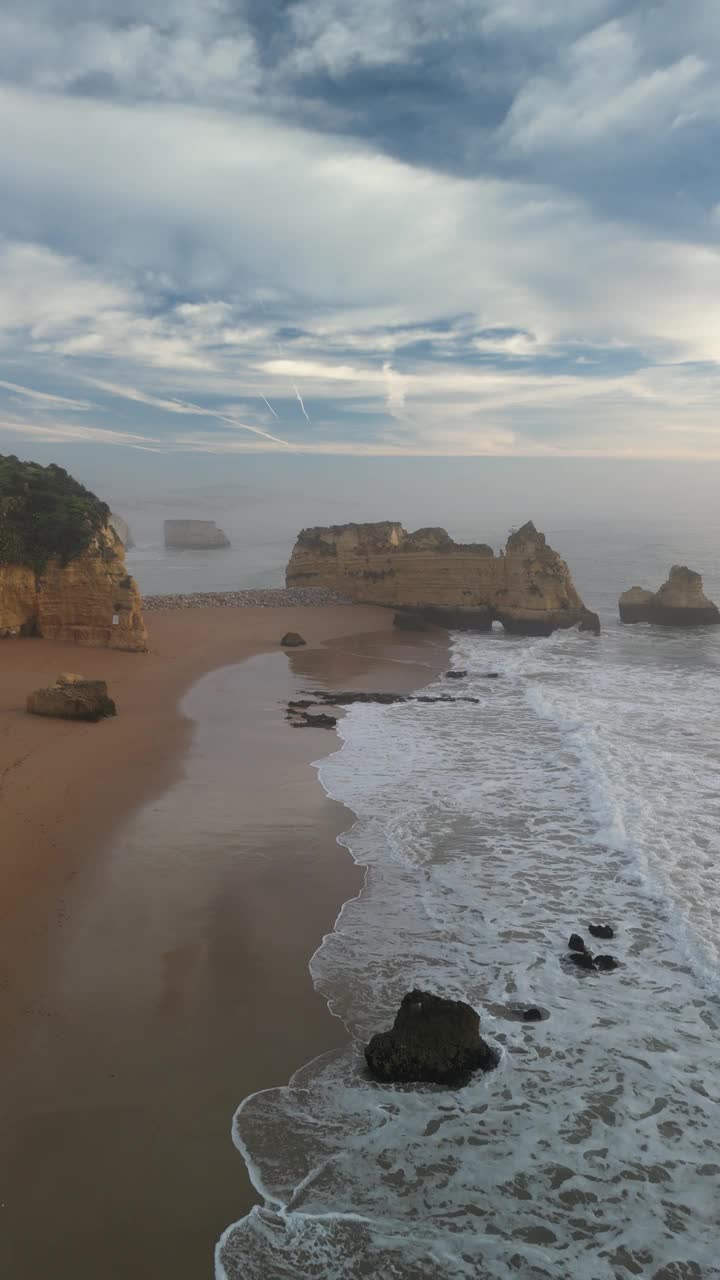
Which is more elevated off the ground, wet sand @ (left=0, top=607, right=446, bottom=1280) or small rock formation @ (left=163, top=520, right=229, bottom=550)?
small rock formation @ (left=163, top=520, right=229, bottom=550)

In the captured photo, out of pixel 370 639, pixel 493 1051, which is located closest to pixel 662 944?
pixel 493 1051

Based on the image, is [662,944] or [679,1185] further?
[662,944]

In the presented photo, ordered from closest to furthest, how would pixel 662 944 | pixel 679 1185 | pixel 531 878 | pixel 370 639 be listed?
pixel 679 1185, pixel 662 944, pixel 531 878, pixel 370 639

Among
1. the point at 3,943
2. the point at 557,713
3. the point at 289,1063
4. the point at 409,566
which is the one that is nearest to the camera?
the point at 289,1063

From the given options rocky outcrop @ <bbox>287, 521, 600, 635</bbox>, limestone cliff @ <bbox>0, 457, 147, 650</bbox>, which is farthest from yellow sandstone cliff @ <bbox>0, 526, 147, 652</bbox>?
rocky outcrop @ <bbox>287, 521, 600, 635</bbox>

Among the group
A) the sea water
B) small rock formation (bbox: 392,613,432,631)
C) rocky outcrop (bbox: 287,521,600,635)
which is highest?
rocky outcrop (bbox: 287,521,600,635)

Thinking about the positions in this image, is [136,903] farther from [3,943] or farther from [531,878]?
[531,878]

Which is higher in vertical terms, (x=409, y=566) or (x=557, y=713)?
(x=409, y=566)

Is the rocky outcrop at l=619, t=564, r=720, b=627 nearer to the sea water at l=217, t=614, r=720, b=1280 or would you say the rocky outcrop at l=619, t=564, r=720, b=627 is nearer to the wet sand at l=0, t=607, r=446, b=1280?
the sea water at l=217, t=614, r=720, b=1280
